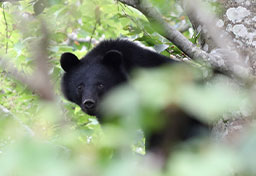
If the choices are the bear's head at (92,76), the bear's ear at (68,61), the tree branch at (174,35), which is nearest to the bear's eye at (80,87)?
the bear's head at (92,76)

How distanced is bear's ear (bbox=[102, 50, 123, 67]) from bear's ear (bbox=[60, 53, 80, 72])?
16.2 inches

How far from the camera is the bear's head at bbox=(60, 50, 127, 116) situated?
15.6 feet

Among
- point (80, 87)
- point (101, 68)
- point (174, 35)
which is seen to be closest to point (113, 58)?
point (101, 68)

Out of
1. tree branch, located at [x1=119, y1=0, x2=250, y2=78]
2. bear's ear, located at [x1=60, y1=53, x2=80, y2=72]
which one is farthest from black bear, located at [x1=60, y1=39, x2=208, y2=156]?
tree branch, located at [x1=119, y1=0, x2=250, y2=78]

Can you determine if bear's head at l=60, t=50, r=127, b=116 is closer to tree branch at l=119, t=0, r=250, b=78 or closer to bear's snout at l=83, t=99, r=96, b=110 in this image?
bear's snout at l=83, t=99, r=96, b=110

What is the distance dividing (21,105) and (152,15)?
9.90 feet

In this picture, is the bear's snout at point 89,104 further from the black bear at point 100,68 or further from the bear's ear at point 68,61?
the bear's ear at point 68,61

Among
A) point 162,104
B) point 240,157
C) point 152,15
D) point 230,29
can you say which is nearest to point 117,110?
point 162,104

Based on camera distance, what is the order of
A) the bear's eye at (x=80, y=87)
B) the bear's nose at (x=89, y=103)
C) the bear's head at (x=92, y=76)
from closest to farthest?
the bear's nose at (x=89, y=103) < the bear's head at (x=92, y=76) < the bear's eye at (x=80, y=87)

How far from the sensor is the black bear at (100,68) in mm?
4660

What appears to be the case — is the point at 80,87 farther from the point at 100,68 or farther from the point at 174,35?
the point at 174,35

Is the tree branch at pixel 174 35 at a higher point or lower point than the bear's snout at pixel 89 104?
higher

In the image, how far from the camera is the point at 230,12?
330 cm

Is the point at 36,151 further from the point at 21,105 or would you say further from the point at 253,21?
the point at 21,105
